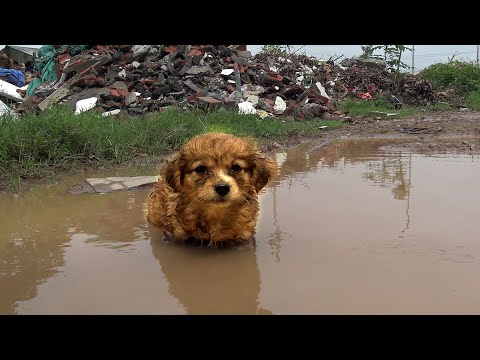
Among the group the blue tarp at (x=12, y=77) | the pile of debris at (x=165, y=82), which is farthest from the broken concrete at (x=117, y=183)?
the blue tarp at (x=12, y=77)

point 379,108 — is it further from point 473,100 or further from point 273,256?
point 273,256

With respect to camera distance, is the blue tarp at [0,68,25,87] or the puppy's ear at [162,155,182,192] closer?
the puppy's ear at [162,155,182,192]

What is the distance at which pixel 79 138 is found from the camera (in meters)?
6.46

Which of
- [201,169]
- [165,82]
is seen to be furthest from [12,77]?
[201,169]

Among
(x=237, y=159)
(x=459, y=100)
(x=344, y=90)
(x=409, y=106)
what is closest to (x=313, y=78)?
A: (x=344, y=90)

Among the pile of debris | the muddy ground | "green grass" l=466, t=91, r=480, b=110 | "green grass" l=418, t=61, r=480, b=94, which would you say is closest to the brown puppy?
the muddy ground

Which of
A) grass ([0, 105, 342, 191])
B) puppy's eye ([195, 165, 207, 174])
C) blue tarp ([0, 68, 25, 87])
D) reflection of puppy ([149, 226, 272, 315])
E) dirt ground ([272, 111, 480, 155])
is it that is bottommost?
dirt ground ([272, 111, 480, 155])

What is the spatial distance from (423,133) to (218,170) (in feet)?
24.9

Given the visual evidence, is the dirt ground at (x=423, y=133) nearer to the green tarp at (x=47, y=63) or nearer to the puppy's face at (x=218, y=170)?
the puppy's face at (x=218, y=170)

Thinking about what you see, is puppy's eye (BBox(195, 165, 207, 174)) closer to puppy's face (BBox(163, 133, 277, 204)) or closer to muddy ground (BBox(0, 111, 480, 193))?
puppy's face (BBox(163, 133, 277, 204))

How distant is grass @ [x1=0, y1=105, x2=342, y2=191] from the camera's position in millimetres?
5777

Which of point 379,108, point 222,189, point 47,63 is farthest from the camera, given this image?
point 379,108

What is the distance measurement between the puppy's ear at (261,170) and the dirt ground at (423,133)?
4.59m

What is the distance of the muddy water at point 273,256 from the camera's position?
2.52 m
